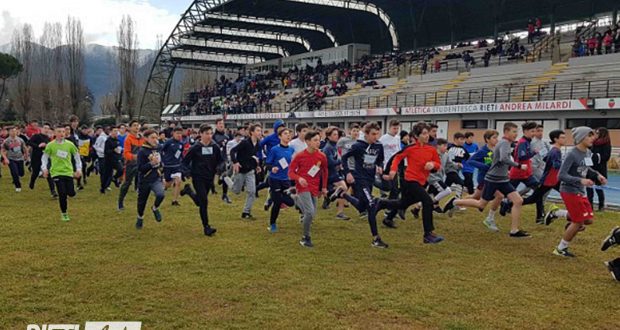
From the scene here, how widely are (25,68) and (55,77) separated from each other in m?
4.42

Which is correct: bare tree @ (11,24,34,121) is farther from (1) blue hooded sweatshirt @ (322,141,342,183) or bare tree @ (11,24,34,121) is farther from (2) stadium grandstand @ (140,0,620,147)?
(1) blue hooded sweatshirt @ (322,141,342,183)

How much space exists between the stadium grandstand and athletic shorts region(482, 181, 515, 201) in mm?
18407

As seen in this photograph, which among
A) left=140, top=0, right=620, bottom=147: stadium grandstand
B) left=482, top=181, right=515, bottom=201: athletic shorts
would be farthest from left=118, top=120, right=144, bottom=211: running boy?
left=140, top=0, right=620, bottom=147: stadium grandstand

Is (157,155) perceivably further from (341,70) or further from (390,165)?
(341,70)

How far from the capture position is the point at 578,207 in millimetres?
6691

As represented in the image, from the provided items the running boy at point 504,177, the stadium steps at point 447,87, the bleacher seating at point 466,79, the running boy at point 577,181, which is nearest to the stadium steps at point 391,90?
the bleacher seating at point 466,79

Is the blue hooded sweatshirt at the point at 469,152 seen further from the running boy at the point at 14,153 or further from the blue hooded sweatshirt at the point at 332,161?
the running boy at the point at 14,153

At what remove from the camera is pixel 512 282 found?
5879mm

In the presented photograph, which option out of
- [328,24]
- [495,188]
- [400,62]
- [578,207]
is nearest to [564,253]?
[578,207]

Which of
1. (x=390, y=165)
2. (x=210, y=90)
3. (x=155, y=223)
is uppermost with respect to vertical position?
(x=210, y=90)

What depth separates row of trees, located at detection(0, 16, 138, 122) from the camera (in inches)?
2063

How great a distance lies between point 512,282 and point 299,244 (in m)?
3.21

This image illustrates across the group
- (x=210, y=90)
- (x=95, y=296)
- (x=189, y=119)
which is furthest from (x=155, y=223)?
(x=210, y=90)

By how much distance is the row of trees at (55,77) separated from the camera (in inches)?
2063
